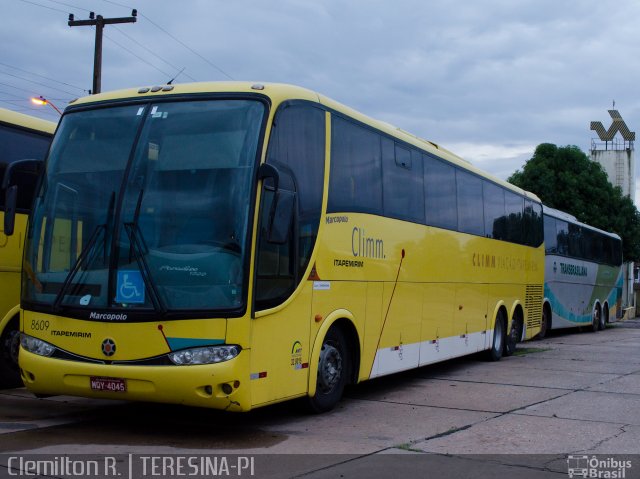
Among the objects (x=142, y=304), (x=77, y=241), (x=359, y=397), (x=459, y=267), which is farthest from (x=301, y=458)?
(x=459, y=267)

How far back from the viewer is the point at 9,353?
32.3 feet

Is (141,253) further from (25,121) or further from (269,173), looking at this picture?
(25,121)

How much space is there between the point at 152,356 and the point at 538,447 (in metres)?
3.76

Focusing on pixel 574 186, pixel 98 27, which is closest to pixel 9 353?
pixel 98 27

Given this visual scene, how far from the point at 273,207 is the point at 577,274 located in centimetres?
2241

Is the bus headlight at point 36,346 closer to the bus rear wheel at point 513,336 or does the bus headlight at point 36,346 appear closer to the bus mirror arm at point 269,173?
the bus mirror arm at point 269,173

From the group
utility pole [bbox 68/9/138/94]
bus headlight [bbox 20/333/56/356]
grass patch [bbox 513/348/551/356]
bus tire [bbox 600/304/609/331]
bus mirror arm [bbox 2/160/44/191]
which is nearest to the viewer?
bus headlight [bbox 20/333/56/356]

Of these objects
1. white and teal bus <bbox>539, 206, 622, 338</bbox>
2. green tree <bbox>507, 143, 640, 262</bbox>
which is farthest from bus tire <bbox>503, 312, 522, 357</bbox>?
green tree <bbox>507, 143, 640, 262</bbox>

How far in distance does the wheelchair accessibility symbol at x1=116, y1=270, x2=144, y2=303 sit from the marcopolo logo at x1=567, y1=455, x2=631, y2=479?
4111mm

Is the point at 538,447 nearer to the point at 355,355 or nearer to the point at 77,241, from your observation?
the point at 355,355

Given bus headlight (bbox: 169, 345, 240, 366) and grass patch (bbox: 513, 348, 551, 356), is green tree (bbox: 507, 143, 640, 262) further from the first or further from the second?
bus headlight (bbox: 169, 345, 240, 366)

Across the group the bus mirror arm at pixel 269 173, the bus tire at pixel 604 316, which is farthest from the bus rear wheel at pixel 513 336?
the bus tire at pixel 604 316

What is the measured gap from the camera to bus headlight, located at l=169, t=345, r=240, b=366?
A: 22.6 feet

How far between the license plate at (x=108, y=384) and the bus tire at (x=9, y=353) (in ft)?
10.3
